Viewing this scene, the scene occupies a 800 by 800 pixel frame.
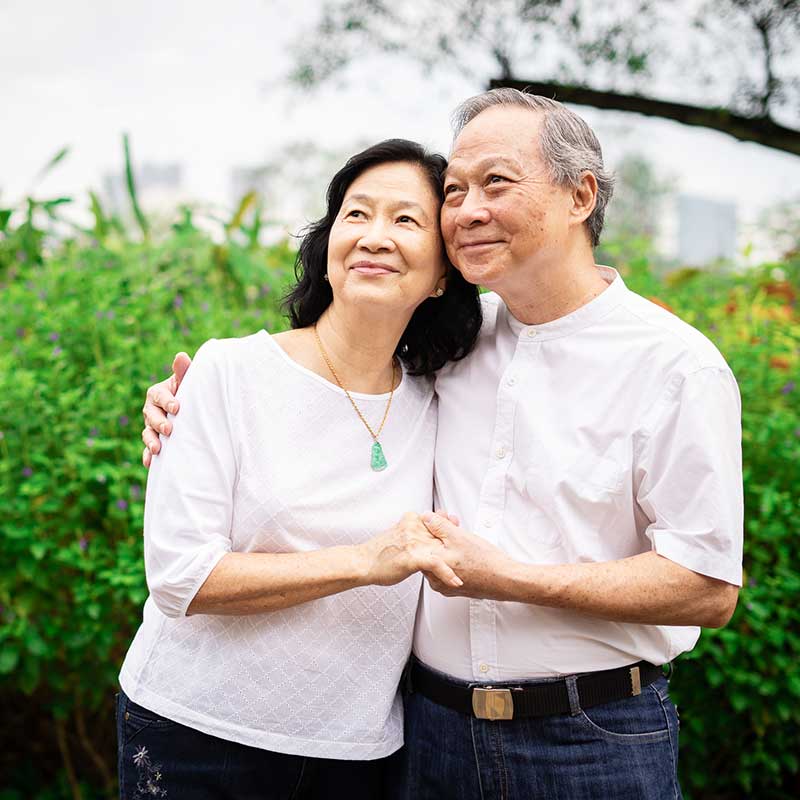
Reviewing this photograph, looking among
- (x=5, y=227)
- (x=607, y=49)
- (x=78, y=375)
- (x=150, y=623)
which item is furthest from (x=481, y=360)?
(x=5, y=227)

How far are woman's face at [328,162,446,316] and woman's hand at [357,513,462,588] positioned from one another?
51cm

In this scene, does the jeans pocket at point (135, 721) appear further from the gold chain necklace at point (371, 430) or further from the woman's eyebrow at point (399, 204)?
the woman's eyebrow at point (399, 204)

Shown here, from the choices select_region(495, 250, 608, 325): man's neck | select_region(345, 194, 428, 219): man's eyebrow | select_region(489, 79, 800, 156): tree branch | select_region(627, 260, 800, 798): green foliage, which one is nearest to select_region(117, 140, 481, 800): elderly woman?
select_region(345, 194, 428, 219): man's eyebrow

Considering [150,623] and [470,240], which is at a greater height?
[470,240]

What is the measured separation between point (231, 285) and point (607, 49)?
6.93 ft

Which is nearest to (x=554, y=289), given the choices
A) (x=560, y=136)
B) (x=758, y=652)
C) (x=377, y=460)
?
(x=560, y=136)

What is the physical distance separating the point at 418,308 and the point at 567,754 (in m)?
1.11

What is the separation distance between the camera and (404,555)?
5.91 ft

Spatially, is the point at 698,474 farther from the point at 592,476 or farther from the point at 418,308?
the point at 418,308

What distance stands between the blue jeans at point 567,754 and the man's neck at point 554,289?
2.79ft

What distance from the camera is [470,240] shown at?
6.61ft

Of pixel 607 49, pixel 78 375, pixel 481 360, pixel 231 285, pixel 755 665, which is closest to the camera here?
pixel 481 360

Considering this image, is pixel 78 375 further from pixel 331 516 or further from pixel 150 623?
pixel 331 516

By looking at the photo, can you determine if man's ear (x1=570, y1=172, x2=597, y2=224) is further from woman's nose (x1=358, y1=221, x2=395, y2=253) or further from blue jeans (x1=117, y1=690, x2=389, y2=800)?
blue jeans (x1=117, y1=690, x2=389, y2=800)
